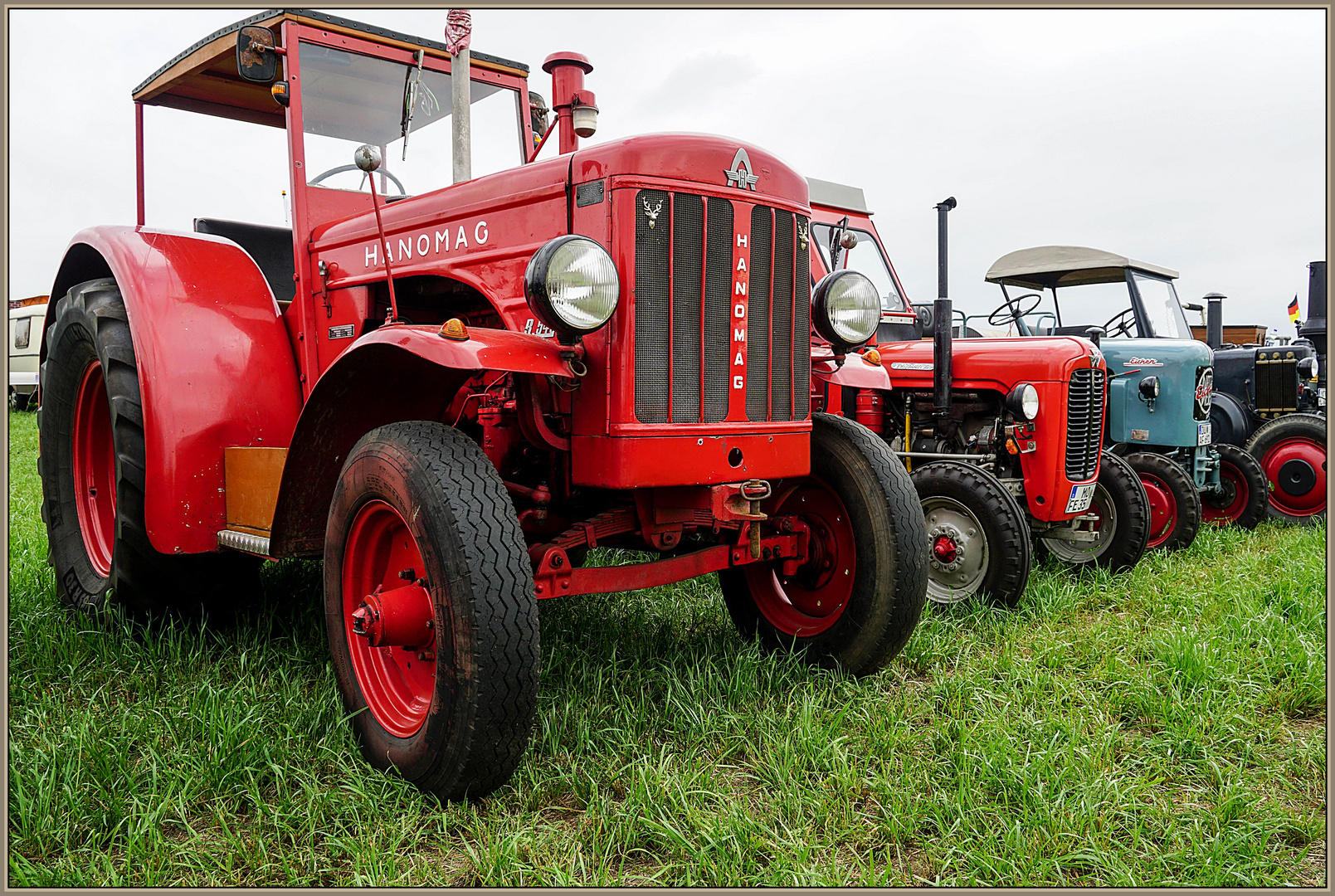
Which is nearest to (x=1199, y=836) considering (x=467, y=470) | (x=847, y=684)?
(x=847, y=684)

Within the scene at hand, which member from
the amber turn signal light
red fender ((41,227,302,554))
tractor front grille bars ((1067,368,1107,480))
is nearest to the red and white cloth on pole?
red fender ((41,227,302,554))

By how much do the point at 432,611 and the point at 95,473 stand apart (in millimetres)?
2453

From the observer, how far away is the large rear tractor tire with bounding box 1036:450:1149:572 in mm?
4684

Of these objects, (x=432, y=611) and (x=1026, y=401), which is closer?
(x=432, y=611)

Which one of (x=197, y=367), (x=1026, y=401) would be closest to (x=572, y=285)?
(x=197, y=367)

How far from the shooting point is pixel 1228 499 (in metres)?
6.25

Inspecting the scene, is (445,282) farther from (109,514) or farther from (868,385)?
(109,514)

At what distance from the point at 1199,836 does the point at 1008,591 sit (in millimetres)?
1865

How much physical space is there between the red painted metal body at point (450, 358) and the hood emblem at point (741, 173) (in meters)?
0.01

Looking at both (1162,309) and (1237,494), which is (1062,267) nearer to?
(1162,309)

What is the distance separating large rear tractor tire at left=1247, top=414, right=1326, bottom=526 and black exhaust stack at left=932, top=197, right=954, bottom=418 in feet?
11.7

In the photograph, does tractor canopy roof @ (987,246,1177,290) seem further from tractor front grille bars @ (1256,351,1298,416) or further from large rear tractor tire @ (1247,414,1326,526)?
large rear tractor tire @ (1247,414,1326,526)

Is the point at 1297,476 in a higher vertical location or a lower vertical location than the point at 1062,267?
lower

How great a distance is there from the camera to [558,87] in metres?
3.12
